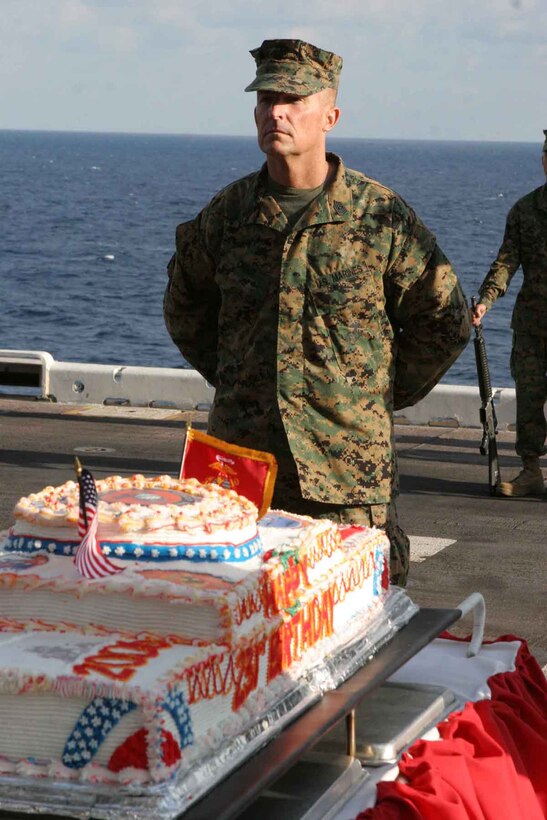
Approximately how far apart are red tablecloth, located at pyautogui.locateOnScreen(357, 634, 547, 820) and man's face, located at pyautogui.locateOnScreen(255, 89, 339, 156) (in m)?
1.71

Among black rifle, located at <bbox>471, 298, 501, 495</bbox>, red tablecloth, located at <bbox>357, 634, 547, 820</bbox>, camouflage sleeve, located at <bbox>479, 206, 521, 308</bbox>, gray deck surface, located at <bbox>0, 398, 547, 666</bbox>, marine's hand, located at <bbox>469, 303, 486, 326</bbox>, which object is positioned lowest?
gray deck surface, located at <bbox>0, 398, 547, 666</bbox>

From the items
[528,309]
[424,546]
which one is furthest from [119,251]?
[424,546]

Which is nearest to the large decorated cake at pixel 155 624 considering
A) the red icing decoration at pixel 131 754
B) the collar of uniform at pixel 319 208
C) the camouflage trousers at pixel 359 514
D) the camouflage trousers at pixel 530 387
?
the red icing decoration at pixel 131 754

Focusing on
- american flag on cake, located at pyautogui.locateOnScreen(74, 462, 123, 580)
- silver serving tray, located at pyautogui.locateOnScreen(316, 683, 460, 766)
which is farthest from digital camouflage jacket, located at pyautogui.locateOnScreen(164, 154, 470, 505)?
american flag on cake, located at pyautogui.locateOnScreen(74, 462, 123, 580)

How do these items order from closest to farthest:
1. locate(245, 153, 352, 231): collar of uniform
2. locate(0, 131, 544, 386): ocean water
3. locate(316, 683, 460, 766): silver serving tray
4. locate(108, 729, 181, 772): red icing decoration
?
locate(108, 729, 181, 772): red icing decoration
locate(316, 683, 460, 766): silver serving tray
locate(245, 153, 352, 231): collar of uniform
locate(0, 131, 544, 386): ocean water

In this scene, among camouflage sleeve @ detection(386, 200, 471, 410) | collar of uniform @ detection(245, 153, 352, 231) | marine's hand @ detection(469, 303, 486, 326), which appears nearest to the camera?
collar of uniform @ detection(245, 153, 352, 231)

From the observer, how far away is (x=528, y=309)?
10867 millimetres

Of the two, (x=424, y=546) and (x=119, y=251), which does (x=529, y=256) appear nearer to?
(x=424, y=546)

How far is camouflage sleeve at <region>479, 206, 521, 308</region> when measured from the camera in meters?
10.5

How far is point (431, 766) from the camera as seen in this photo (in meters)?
4.01

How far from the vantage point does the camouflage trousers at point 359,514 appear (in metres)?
5.01

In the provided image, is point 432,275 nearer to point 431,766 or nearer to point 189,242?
point 189,242

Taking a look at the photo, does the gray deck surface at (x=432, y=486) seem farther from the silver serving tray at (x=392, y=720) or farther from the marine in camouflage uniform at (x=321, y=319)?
the silver serving tray at (x=392, y=720)

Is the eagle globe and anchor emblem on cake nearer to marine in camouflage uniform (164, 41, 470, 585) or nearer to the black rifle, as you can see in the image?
marine in camouflage uniform (164, 41, 470, 585)
